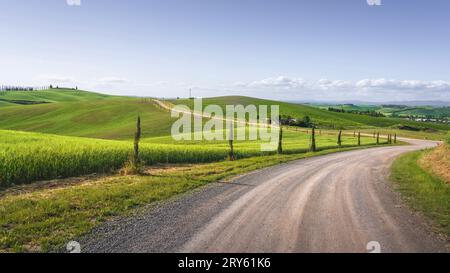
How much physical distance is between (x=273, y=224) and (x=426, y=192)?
30.0ft

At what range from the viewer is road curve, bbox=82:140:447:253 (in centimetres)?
869

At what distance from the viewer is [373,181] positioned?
19.2m

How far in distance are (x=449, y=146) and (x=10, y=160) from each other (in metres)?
28.4

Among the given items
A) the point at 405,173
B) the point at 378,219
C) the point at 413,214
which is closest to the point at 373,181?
the point at 405,173

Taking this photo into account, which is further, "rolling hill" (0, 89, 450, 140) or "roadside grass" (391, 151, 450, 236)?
"rolling hill" (0, 89, 450, 140)

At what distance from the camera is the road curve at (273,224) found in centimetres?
869

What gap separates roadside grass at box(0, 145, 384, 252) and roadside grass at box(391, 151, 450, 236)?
923 cm

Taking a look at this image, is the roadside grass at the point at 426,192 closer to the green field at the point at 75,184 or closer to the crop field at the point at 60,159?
the green field at the point at 75,184

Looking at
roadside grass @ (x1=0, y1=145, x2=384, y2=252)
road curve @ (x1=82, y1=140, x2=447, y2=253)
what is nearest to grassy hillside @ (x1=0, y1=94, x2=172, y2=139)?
roadside grass @ (x1=0, y1=145, x2=384, y2=252)

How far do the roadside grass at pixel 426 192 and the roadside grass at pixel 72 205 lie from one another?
30.3ft

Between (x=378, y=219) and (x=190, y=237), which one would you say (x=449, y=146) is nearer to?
(x=378, y=219)

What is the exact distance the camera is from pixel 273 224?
10438mm

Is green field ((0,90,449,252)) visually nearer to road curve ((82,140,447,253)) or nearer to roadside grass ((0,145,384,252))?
roadside grass ((0,145,384,252))

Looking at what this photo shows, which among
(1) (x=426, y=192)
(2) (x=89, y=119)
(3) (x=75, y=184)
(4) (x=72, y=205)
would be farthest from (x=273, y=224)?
(2) (x=89, y=119)
